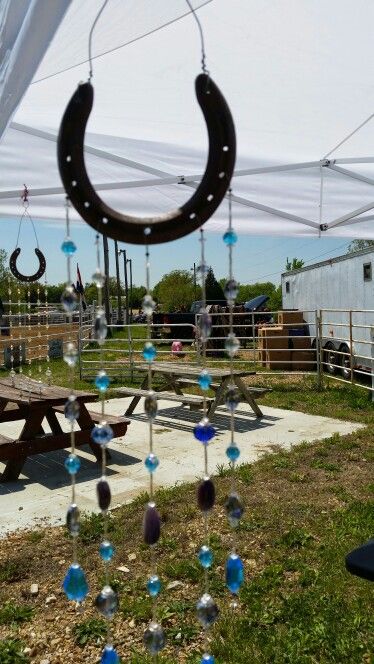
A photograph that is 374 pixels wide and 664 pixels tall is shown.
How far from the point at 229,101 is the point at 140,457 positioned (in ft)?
11.7

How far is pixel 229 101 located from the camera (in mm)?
3420

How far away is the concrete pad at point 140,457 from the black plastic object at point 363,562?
2600 mm

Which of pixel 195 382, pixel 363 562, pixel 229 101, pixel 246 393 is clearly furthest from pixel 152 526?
pixel 195 382

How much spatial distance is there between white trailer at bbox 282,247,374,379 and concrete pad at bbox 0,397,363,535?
2.23 m

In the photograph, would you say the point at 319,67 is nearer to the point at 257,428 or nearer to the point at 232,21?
the point at 232,21

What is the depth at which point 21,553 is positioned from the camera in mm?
3482

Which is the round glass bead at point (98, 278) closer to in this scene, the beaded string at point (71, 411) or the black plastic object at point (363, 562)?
the beaded string at point (71, 411)

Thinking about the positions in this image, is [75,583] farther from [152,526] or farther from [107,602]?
[152,526]

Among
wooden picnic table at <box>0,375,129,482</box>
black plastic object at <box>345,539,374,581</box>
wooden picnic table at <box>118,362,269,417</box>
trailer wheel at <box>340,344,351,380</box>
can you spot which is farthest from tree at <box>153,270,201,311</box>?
black plastic object at <box>345,539,374,581</box>

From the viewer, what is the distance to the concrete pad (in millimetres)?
4332

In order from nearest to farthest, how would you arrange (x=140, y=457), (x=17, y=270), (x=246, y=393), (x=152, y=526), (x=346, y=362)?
(x=152, y=526) → (x=17, y=270) → (x=140, y=457) → (x=246, y=393) → (x=346, y=362)

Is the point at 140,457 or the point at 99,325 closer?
the point at 99,325

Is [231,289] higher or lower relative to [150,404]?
higher

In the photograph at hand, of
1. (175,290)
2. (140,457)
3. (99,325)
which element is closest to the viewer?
(99,325)
